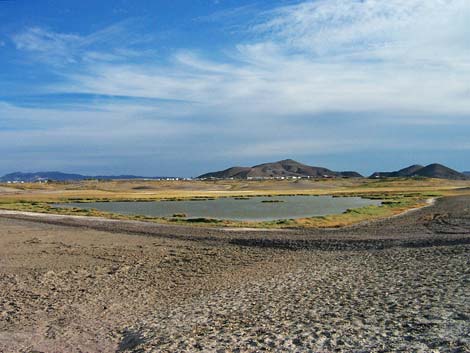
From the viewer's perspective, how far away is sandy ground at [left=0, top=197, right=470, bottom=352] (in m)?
10.3

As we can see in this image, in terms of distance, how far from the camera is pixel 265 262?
21391 mm

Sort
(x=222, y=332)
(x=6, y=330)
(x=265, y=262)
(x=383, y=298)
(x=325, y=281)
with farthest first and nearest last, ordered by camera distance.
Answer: (x=265, y=262)
(x=325, y=281)
(x=383, y=298)
(x=6, y=330)
(x=222, y=332)

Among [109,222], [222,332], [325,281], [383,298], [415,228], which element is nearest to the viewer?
[222,332]

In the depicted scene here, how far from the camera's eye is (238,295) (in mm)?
15000

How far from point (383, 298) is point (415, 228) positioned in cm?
2266

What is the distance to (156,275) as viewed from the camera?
61.4 feet

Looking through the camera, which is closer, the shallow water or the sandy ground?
the sandy ground

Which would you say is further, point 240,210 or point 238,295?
point 240,210

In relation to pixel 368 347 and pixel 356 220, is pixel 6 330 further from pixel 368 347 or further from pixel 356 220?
pixel 356 220

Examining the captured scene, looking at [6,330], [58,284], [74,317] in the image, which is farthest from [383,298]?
[58,284]

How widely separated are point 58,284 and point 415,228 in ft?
82.1

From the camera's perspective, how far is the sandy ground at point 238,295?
10281 millimetres

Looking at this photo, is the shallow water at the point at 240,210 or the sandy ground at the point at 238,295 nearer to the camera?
the sandy ground at the point at 238,295

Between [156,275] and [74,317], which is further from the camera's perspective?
[156,275]
